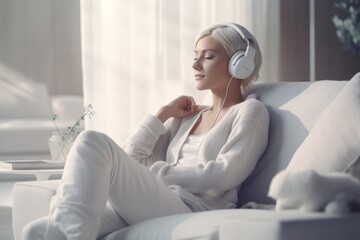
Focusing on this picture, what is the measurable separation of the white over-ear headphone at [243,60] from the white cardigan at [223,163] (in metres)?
0.13

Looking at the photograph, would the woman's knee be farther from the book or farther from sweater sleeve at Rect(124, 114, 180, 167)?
the book

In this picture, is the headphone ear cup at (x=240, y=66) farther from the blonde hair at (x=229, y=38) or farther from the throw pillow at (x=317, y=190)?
the throw pillow at (x=317, y=190)

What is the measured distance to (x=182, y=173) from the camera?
8.45 ft

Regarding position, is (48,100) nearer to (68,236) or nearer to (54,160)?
(54,160)

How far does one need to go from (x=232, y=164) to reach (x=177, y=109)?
0.47 m

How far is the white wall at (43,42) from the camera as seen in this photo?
19.4ft

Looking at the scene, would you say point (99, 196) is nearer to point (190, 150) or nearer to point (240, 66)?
point (190, 150)

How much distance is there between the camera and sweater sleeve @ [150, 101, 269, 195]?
8.30 ft

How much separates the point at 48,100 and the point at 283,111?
3541mm

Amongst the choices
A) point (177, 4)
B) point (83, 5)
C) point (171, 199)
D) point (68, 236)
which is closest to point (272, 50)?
point (177, 4)

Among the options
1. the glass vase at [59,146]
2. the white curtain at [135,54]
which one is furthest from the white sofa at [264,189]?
the white curtain at [135,54]

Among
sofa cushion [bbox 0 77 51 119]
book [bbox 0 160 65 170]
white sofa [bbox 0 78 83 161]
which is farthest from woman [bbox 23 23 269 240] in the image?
sofa cushion [bbox 0 77 51 119]

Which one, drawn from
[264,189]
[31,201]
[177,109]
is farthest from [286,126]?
[31,201]

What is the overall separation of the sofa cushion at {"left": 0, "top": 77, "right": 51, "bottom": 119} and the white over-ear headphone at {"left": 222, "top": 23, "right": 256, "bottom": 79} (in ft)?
10.8
